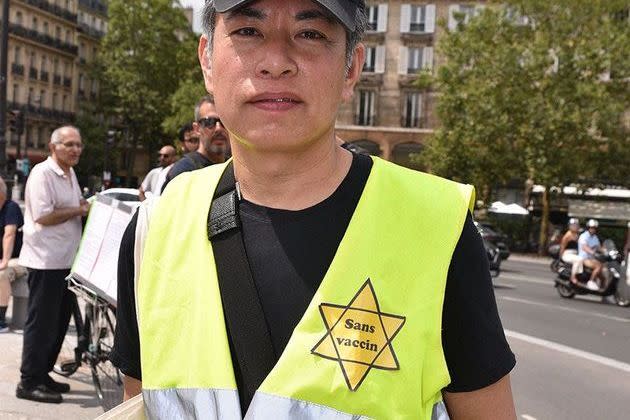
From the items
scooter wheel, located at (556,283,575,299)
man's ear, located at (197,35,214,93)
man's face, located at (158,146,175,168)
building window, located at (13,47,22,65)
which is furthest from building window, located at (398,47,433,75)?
man's ear, located at (197,35,214,93)

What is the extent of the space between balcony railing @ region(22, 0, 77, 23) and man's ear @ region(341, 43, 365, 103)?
69858 mm

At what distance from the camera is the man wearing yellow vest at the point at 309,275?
1.39 meters

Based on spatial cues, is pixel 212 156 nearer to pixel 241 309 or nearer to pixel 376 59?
pixel 241 309

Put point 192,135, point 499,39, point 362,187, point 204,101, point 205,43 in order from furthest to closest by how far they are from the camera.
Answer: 1. point 499,39
2. point 192,135
3. point 204,101
4. point 205,43
5. point 362,187

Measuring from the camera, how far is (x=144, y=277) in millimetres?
1609

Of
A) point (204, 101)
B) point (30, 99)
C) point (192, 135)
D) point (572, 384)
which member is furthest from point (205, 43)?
point (30, 99)

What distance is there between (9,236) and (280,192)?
259 inches

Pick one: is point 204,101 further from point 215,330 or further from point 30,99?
point 30,99

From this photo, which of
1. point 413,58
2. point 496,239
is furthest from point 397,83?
point 496,239

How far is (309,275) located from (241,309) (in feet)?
0.44

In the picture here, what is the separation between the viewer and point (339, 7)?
1479 mm

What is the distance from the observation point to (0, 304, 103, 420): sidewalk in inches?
199

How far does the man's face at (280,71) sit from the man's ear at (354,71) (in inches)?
3.4

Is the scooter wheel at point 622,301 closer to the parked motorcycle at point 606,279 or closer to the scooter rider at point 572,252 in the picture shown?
the parked motorcycle at point 606,279
